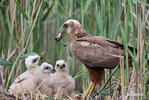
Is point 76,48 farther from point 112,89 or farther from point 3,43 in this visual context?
point 3,43

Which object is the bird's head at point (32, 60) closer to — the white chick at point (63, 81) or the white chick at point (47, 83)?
the white chick at point (47, 83)

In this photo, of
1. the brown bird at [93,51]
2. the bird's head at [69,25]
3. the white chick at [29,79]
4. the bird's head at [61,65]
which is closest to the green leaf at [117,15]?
the brown bird at [93,51]

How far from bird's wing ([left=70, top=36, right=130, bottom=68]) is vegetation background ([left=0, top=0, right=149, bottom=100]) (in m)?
0.13

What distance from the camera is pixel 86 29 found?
5027 millimetres

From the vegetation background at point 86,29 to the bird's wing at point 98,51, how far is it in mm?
133

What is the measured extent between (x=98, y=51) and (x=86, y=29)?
2.07 feet

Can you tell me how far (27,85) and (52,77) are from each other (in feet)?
1.51

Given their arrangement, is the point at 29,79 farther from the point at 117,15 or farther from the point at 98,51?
the point at 117,15

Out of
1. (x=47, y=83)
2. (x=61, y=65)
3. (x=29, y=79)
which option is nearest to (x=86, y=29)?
(x=61, y=65)

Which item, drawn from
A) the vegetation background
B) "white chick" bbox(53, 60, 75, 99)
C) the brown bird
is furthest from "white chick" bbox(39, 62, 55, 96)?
the brown bird

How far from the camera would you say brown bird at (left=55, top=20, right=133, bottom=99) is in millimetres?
4301

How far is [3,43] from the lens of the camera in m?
5.49

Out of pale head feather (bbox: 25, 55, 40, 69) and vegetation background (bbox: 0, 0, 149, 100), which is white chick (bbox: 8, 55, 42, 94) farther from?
vegetation background (bbox: 0, 0, 149, 100)

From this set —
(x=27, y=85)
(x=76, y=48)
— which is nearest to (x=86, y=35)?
(x=76, y=48)
